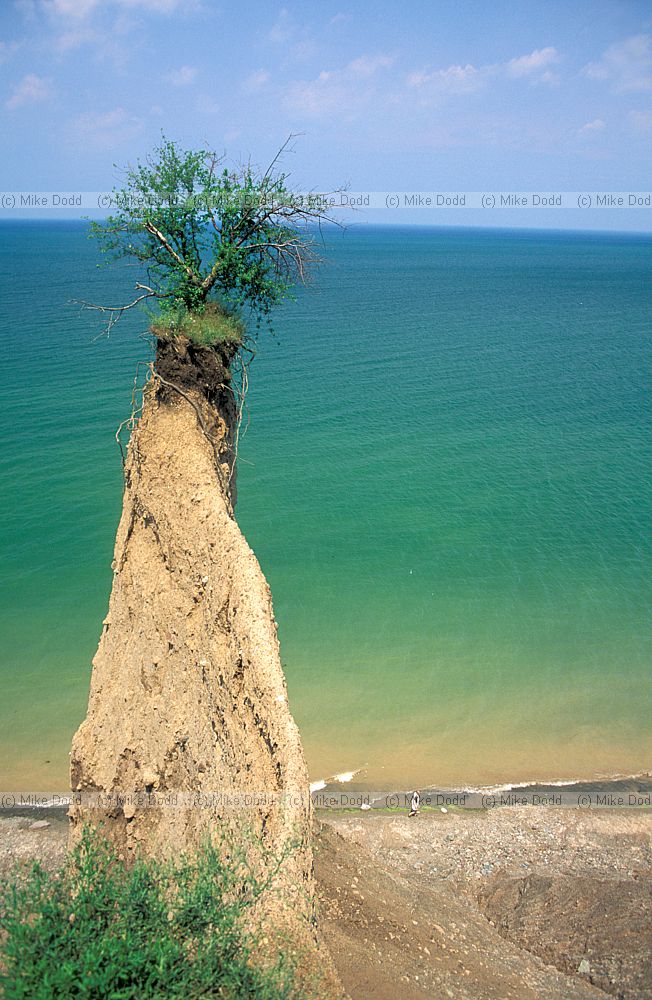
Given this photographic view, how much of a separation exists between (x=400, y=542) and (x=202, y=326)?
21802mm

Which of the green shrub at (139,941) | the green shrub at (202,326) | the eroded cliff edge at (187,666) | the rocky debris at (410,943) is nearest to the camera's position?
the green shrub at (139,941)

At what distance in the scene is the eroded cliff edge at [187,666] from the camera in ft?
31.1

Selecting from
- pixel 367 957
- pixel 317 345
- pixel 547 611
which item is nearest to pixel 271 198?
pixel 367 957

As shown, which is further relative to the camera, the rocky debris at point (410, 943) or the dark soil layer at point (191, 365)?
the dark soil layer at point (191, 365)

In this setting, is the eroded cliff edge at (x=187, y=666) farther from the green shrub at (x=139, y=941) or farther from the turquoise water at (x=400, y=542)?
the turquoise water at (x=400, y=542)

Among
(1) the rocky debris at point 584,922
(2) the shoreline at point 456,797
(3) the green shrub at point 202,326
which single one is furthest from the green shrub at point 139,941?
(2) the shoreline at point 456,797

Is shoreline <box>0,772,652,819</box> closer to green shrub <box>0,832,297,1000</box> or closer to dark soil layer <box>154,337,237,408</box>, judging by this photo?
green shrub <box>0,832,297,1000</box>

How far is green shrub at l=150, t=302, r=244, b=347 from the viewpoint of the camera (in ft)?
39.8

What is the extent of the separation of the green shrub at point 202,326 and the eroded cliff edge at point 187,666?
0.24m

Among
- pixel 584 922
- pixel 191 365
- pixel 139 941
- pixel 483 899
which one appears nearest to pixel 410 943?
pixel 483 899

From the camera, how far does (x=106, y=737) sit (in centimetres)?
1187

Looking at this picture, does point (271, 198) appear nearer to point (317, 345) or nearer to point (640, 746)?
point (640, 746)

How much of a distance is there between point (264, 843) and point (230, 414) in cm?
749

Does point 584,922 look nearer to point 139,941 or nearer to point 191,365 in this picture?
point 139,941
